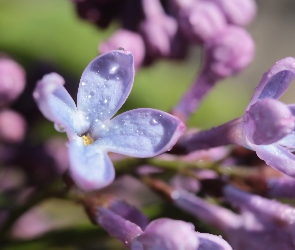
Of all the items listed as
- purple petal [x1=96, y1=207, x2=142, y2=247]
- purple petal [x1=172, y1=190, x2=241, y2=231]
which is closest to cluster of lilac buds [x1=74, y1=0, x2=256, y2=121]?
purple petal [x1=172, y1=190, x2=241, y2=231]

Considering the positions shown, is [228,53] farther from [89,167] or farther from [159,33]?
[89,167]

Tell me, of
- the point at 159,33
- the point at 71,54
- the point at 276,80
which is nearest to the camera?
the point at 276,80

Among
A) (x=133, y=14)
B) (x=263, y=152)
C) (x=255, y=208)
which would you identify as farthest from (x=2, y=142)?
(x=263, y=152)

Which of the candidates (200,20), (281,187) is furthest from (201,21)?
(281,187)

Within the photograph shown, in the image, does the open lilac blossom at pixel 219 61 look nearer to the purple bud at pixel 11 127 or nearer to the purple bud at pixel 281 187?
the purple bud at pixel 281 187

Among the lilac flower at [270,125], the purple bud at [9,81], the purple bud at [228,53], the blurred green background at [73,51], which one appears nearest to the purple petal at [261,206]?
the lilac flower at [270,125]

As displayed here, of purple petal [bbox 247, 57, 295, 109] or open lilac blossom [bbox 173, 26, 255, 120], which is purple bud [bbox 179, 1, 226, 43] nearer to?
open lilac blossom [bbox 173, 26, 255, 120]
